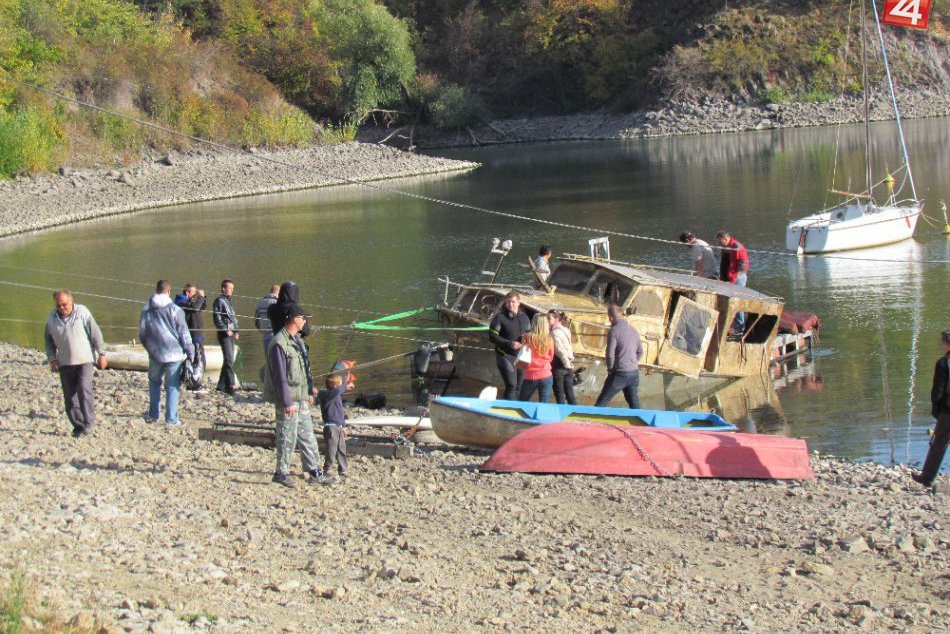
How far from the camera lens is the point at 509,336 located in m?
17.7

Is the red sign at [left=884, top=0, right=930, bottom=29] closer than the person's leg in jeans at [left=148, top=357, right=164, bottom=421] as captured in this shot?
No

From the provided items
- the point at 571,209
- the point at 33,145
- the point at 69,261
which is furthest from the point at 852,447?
the point at 33,145

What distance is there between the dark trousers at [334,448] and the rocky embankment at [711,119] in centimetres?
8681

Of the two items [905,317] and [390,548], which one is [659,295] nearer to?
[905,317]

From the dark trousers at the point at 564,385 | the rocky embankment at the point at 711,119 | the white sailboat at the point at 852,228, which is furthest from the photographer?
the rocky embankment at the point at 711,119

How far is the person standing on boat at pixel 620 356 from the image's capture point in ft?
55.8

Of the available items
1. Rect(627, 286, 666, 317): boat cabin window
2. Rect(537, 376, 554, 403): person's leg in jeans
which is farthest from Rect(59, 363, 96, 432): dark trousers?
Rect(627, 286, 666, 317): boat cabin window

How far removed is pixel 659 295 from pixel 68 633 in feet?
48.8

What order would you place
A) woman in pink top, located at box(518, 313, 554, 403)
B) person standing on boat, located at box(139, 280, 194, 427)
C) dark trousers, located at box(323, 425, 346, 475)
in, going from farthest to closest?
1. woman in pink top, located at box(518, 313, 554, 403)
2. person standing on boat, located at box(139, 280, 194, 427)
3. dark trousers, located at box(323, 425, 346, 475)

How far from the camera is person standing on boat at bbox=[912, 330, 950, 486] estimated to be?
512 inches

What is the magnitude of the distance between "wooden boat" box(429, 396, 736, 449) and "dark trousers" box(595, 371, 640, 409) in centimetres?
70

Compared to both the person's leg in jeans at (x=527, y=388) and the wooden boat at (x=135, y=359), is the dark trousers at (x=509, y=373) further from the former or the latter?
the wooden boat at (x=135, y=359)

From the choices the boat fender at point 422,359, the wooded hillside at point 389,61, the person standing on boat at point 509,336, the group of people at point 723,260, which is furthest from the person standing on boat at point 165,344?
the wooded hillside at point 389,61

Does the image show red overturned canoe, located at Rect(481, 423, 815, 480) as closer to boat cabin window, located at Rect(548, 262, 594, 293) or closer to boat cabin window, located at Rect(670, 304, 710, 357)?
boat cabin window, located at Rect(670, 304, 710, 357)
